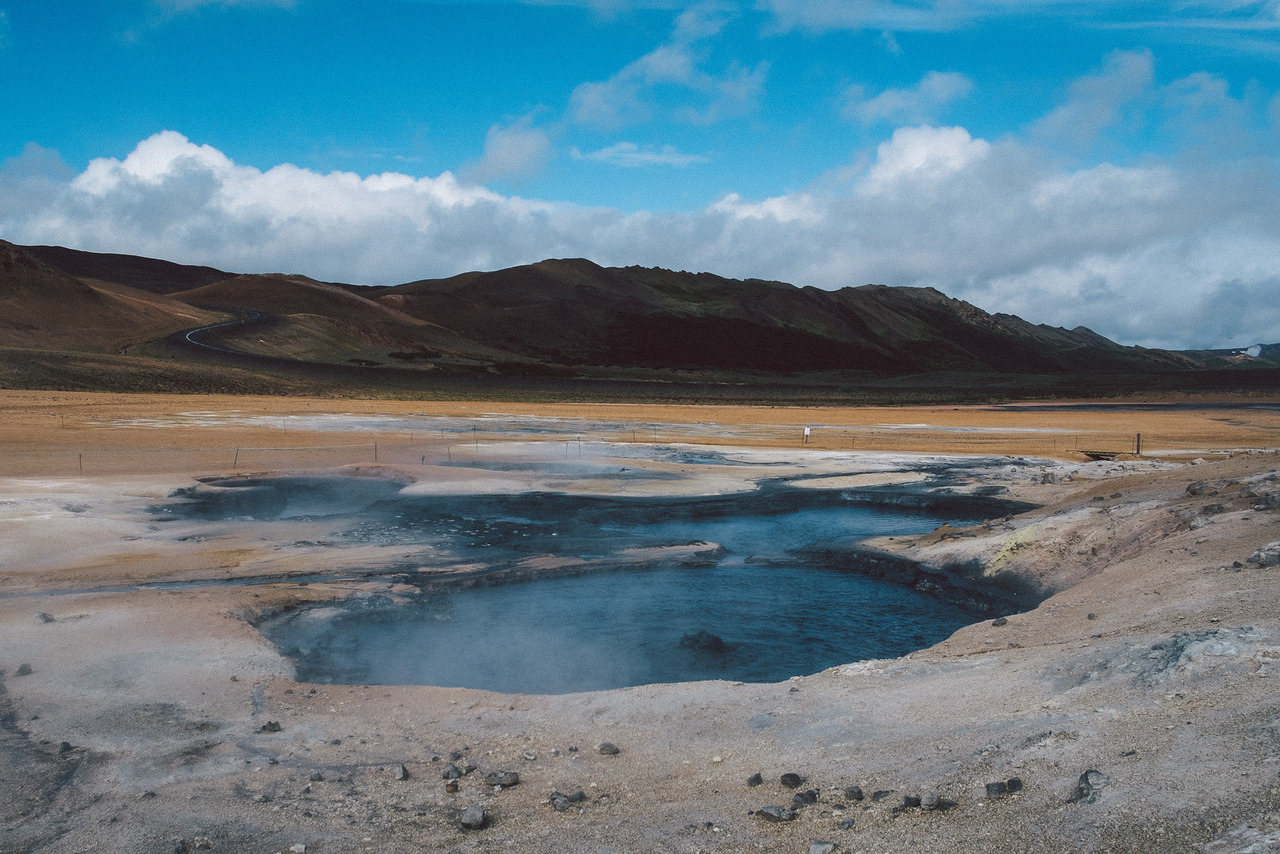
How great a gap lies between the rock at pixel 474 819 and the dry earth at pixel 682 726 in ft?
0.22

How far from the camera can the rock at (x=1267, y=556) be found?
380 inches

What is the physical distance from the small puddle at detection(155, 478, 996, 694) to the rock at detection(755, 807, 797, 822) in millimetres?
4647

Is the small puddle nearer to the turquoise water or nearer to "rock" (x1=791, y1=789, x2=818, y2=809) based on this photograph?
the turquoise water

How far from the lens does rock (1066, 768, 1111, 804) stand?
4914mm

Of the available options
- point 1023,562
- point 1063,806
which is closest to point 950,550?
point 1023,562

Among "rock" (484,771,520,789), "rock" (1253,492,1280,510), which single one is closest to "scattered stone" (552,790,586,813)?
"rock" (484,771,520,789)

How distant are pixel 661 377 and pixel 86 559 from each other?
382 ft

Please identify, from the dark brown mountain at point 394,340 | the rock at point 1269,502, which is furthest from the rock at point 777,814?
the dark brown mountain at point 394,340

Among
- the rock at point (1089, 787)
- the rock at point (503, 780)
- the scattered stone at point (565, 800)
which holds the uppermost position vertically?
the rock at point (1089, 787)

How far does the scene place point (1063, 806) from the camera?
4.93 meters

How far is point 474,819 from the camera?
5652 mm

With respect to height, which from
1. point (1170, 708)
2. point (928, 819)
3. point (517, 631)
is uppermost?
point (1170, 708)

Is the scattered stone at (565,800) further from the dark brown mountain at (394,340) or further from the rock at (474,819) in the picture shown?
the dark brown mountain at (394,340)

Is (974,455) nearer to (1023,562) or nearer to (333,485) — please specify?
(1023,562)
